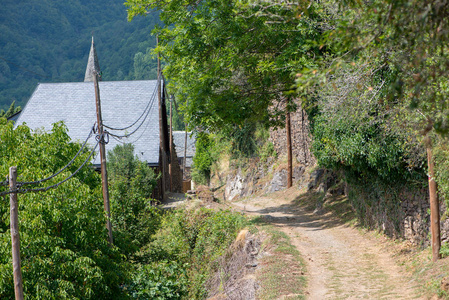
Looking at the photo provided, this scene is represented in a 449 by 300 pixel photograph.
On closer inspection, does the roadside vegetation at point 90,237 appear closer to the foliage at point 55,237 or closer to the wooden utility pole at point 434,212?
the foliage at point 55,237

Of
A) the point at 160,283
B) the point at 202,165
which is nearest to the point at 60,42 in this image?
the point at 202,165

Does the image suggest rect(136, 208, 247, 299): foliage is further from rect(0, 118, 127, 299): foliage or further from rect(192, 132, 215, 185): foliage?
rect(192, 132, 215, 185): foliage

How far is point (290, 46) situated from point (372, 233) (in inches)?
239

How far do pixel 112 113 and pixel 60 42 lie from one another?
106630 mm

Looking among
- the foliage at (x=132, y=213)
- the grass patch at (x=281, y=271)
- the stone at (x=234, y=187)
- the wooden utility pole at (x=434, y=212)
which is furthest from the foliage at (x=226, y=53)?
the stone at (x=234, y=187)

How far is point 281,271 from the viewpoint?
1027 centimetres

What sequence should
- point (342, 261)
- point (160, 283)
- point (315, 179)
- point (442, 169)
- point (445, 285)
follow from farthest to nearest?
point (315, 179)
point (160, 283)
point (342, 261)
point (442, 169)
point (445, 285)

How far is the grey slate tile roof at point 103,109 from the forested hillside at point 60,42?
66.4m

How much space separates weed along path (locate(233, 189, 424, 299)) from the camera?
871 cm

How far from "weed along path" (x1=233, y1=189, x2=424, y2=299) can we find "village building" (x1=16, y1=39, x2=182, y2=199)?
12755mm

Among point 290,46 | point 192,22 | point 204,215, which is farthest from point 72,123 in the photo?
point 290,46

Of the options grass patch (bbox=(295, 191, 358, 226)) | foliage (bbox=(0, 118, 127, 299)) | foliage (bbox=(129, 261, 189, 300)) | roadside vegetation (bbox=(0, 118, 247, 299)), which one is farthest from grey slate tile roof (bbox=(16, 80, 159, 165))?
foliage (bbox=(0, 118, 127, 299))

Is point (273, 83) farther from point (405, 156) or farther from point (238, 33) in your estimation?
point (405, 156)

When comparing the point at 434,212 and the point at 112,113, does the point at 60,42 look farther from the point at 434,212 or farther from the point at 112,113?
the point at 434,212
